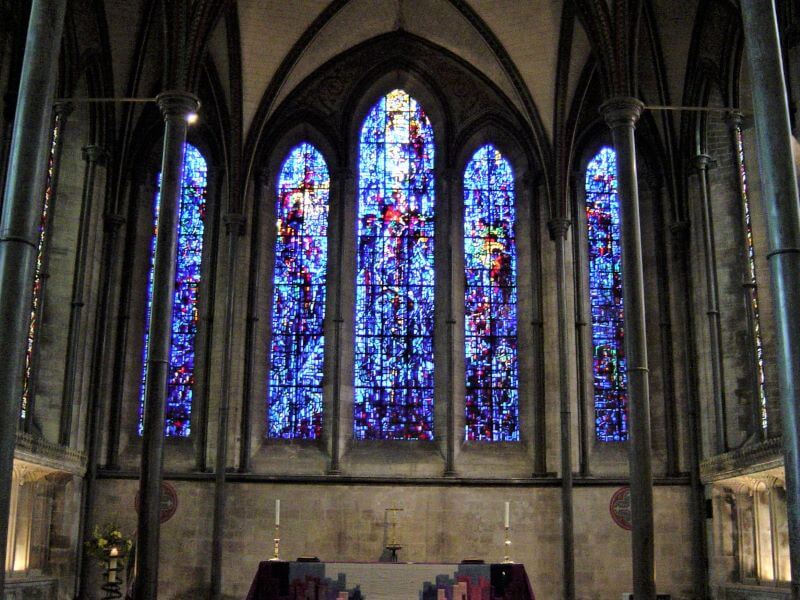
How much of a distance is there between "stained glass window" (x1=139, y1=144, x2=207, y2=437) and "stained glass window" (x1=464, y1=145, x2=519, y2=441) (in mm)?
5580

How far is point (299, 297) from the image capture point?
2162cm

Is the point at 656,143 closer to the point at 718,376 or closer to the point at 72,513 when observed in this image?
the point at 718,376

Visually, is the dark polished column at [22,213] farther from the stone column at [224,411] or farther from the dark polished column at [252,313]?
the dark polished column at [252,313]

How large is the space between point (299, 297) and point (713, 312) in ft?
27.0

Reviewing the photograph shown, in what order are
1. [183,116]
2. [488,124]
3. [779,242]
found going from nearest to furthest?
[779,242], [183,116], [488,124]

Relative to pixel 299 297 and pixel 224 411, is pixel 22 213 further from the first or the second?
pixel 299 297

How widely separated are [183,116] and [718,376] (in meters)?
10.6

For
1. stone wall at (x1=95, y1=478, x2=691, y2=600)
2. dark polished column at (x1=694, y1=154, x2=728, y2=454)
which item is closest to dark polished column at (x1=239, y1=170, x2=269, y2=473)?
stone wall at (x1=95, y1=478, x2=691, y2=600)

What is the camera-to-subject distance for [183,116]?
15336mm

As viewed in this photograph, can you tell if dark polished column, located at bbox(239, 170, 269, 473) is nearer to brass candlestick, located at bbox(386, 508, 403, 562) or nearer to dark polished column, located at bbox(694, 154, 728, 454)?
brass candlestick, located at bbox(386, 508, 403, 562)

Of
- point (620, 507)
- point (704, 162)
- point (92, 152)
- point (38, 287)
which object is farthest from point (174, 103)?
point (620, 507)

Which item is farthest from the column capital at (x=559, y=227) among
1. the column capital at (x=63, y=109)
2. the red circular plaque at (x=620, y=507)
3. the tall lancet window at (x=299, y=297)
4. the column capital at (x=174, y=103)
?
the column capital at (x=63, y=109)

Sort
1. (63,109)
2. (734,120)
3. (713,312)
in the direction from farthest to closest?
(713,312) < (63,109) < (734,120)

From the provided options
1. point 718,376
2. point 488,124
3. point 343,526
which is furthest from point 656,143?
point 343,526
